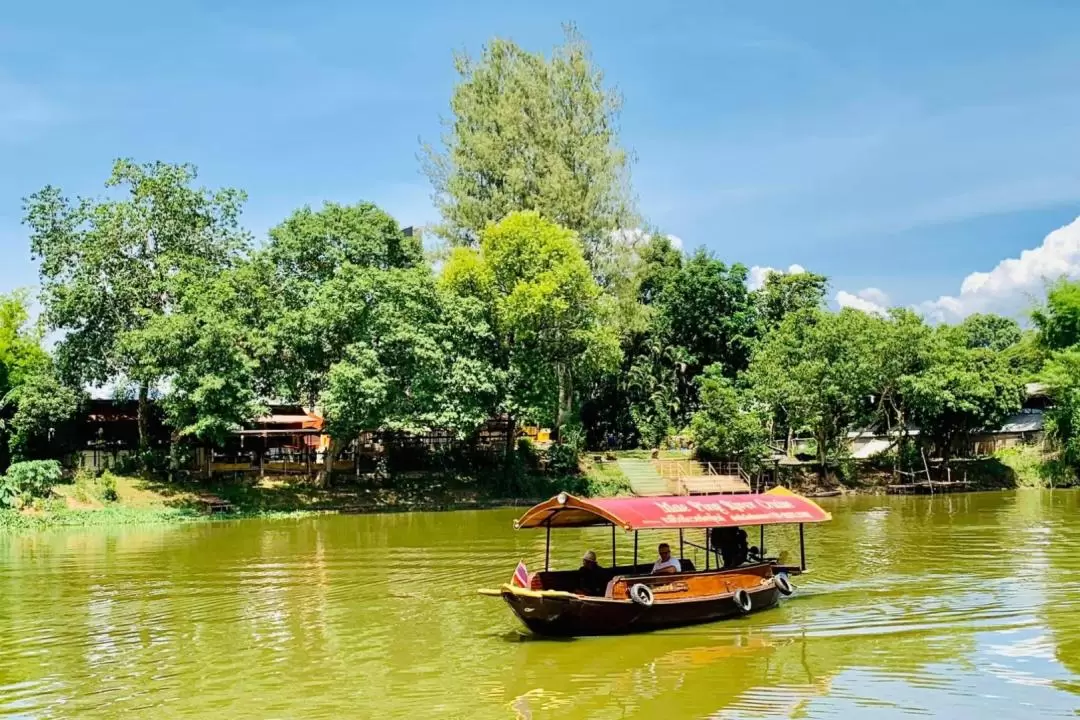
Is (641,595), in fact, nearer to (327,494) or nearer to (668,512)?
(668,512)

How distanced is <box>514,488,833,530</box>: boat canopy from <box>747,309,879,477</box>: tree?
24.9 metres

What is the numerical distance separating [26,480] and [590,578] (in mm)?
23126

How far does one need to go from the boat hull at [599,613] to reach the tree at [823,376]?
91.1 feet

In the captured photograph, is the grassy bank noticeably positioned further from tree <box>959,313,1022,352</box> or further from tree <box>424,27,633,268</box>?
tree <box>959,313,1022,352</box>

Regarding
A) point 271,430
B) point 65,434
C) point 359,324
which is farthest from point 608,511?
point 65,434

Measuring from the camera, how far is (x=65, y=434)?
36.9m

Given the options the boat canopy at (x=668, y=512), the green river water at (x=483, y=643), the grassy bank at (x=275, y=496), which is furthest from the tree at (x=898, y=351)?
the boat canopy at (x=668, y=512)

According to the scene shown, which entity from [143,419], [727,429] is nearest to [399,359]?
[143,419]

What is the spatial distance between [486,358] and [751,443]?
39.8 feet

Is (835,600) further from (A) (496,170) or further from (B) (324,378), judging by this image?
(A) (496,170)

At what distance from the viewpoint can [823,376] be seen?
132ft

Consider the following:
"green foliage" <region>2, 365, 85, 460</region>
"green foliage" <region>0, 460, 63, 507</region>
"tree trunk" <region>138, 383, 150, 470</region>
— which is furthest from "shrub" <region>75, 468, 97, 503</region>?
"tree trunk" <region>138, 383, 150, 470</region>

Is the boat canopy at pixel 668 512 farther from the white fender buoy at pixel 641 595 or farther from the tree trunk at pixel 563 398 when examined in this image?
the tree trunk at pixel 563 398

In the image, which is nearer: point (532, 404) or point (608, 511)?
point (608, 511)
